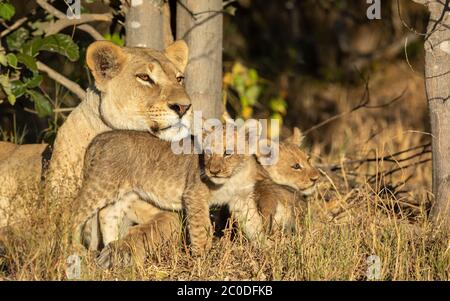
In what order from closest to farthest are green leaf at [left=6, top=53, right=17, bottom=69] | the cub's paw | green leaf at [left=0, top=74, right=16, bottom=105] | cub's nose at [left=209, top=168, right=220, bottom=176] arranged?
the cub's paw
cub's nose at [left=209, top=168, right=220, bottom=176]
green leaf at [left=6, top=53, right=17, bottom=69]
green leaf at [left=0, top=74, right=16, bottom=105]

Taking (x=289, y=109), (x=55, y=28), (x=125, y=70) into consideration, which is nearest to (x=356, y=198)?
(x=125, y=70)

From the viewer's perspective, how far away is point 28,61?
6.51 meters

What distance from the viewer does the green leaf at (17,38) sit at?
7023 millimetres

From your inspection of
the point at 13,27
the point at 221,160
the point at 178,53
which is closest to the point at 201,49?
the point at 178,53

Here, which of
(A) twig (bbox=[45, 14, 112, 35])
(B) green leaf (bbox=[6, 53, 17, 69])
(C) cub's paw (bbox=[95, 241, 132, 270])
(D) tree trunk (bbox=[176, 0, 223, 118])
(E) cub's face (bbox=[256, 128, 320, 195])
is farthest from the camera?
(A) twig (bbox=[45, 14, 112, 35])

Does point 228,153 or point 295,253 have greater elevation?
point 228,153

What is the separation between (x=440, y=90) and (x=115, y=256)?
2246mm

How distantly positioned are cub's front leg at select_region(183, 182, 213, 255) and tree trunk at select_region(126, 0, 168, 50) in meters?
1.45

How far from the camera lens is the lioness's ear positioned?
626 centimetres

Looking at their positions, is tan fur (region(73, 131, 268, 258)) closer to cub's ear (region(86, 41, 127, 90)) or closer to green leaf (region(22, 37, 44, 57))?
cub's ear (region(86, 41, 127, 90))

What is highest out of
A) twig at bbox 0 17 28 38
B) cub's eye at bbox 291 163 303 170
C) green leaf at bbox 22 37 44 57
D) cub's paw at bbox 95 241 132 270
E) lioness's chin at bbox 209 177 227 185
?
twig at bbox 0 17 28 38

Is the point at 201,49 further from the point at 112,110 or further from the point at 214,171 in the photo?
the point at 214,171

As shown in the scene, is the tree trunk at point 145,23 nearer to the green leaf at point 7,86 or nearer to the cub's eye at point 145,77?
the cub's eye at point 145,77

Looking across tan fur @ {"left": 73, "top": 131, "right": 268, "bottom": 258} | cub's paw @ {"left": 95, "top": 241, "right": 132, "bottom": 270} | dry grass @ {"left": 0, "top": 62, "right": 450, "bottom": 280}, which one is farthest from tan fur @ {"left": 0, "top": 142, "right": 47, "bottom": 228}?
cub's paw @ {"left": 95, "top": 241, "right": 132, "bottom": 270}
